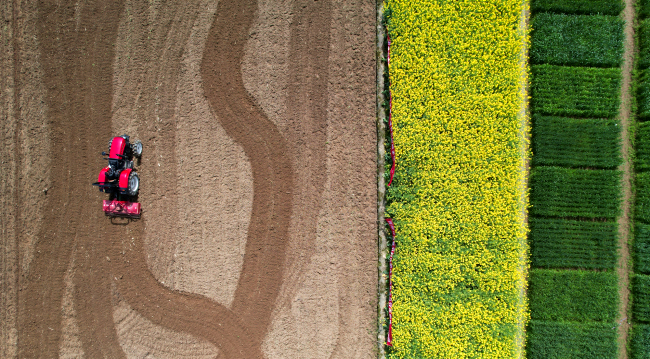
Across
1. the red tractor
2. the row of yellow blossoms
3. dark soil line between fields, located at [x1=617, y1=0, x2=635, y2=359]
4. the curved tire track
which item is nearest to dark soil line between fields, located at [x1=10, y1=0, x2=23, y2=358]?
the curved tire track

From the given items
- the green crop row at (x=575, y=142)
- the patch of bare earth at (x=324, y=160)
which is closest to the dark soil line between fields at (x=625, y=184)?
the green crop row at (x=575, y=142)

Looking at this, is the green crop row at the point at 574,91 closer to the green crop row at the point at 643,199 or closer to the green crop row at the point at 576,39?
the green crop row at the point at 576,39

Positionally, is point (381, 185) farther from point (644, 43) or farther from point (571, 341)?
point (644, 43)

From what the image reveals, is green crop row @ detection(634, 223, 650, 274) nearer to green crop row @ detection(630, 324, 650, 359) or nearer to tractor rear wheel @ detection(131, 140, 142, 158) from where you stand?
green crop row @ detection(630, 324, 650, 359)

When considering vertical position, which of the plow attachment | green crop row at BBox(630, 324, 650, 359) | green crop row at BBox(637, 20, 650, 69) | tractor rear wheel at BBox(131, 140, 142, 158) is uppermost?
green crop row at BBox(637, 20, 650, 69)

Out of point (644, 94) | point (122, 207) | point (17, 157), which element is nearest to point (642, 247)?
point (644, 94)

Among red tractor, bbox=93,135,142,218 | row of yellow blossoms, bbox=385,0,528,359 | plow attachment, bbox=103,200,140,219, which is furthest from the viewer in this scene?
plow attachment, bbox=103,200,140,219
